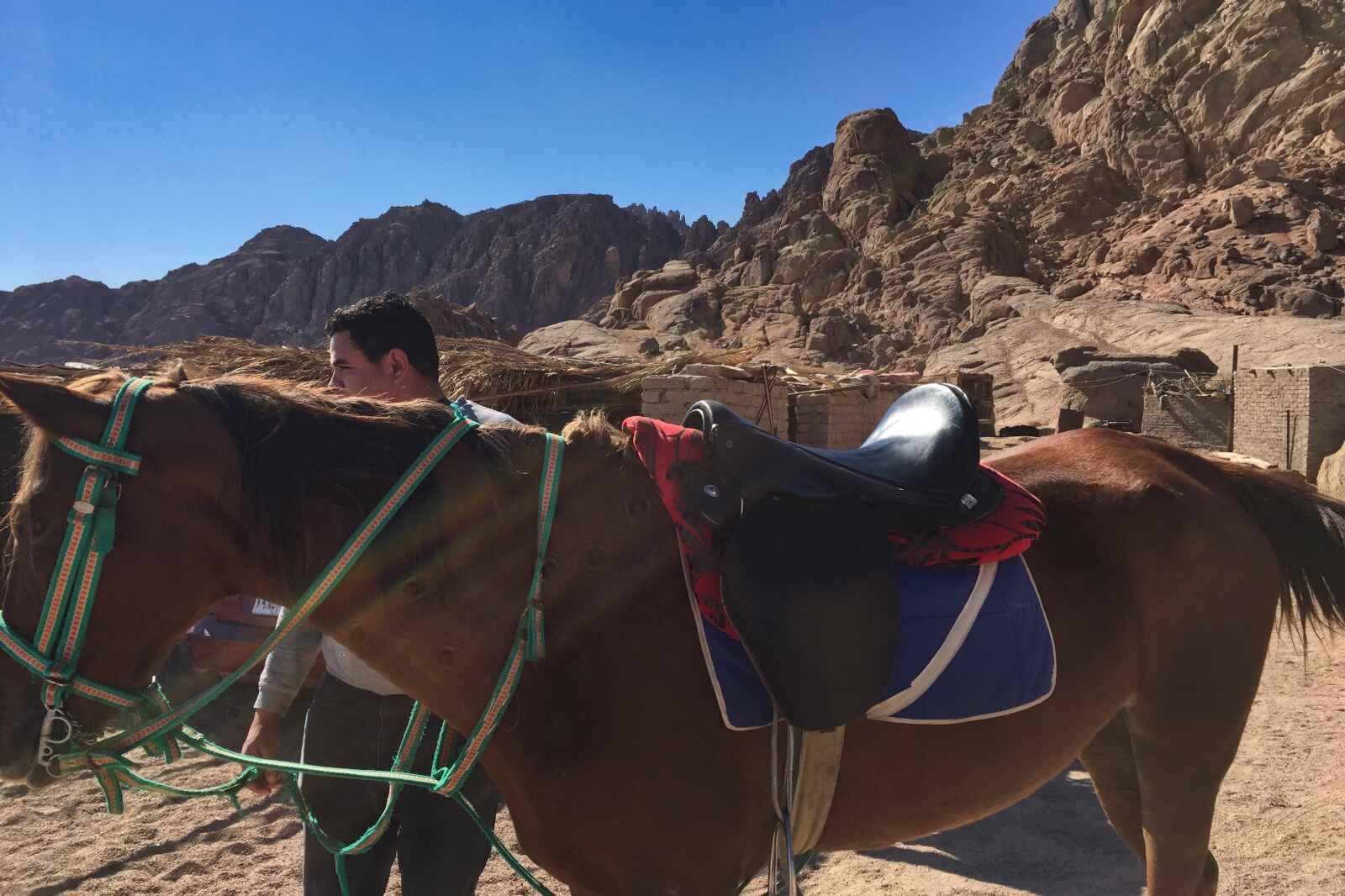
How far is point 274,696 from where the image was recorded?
6.60ft

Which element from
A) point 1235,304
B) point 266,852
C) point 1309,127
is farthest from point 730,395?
point 1309,127

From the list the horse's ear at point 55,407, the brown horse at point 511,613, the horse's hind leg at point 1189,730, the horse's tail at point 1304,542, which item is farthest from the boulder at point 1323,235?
the horse's ear at point 55,407

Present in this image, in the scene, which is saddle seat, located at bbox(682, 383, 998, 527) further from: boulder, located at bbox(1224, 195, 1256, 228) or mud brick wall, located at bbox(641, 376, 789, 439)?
boulder, located at bbox(1224, 195, 1256, 228)

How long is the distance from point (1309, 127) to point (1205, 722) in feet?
172

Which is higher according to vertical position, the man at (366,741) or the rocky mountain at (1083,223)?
the rocky mountain at (1083,223)

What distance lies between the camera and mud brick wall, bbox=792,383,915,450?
959 centimetres

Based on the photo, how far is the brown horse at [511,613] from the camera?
1.20 m

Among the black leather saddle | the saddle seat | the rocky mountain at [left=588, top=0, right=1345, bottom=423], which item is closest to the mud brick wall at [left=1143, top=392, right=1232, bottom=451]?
the rocky mountain at [left=588, top=0, right=1345, bottom=423]

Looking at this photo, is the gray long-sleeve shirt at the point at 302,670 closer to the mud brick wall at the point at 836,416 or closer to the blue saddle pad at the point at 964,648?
the blue saddle pad at the point at 964,648

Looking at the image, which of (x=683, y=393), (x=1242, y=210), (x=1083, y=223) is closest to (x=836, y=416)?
(x=683, y=393)

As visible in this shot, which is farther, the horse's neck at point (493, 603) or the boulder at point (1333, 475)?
the boulder at point (1333, 475)

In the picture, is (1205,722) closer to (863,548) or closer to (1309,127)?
(863,548)

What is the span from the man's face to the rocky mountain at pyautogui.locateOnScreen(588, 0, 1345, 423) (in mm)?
27526

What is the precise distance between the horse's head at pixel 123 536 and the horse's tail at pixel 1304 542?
2504 mm
